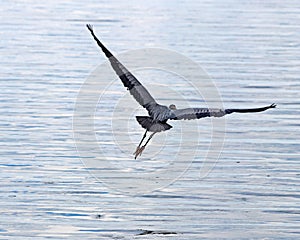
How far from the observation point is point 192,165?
1371 centimetres

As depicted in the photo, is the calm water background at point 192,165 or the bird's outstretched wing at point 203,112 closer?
the bird's outstretched wing at point 203,112

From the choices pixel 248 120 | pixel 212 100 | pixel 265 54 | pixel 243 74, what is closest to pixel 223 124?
pixel 248 120

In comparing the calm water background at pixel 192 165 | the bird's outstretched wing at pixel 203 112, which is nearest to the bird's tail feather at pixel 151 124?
the bird's outstretched wing at pixel 203 112

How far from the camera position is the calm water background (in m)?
11.0

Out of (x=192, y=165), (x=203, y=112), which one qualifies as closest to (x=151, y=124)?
(x=203, y=112)

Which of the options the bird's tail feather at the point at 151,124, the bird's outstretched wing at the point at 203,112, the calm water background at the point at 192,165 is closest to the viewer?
the bird's outstretched wing at the point at 203,112

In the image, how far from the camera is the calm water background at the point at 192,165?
1099 cm

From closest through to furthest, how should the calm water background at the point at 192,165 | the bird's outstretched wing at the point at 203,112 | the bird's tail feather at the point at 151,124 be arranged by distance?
1. the bird's outstretched wing at the point at 203,112
2. the calm water background at the point at 192,165
3. the bird's tail feather at the point at 151,124

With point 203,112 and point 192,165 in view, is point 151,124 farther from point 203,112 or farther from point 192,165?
point 192,165

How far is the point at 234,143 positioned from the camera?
15.0 metres

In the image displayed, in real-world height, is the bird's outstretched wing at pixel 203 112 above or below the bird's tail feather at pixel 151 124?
below

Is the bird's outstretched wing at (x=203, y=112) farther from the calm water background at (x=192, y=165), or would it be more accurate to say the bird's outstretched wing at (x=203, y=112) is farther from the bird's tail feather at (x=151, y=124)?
the calm water background at (x=192, y=165)

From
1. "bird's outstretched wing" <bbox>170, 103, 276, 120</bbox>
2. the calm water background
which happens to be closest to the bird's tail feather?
"bird's outstretched wing" <bbox>170, 103, 276, 120</bbox>

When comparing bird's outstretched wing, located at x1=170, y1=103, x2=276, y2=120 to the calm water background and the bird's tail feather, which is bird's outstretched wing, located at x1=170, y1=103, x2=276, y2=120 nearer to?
the bird's tail feather
